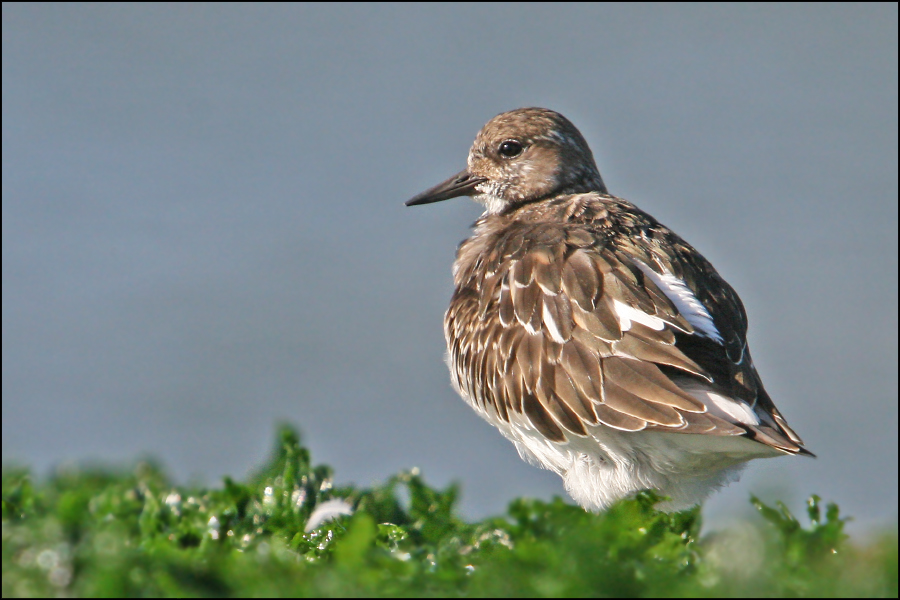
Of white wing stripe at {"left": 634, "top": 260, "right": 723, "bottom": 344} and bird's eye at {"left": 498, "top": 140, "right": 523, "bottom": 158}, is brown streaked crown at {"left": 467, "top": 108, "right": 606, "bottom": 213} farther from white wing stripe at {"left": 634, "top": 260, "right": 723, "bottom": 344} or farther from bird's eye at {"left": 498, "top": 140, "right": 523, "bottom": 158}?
white wing stripe at {"left": 634, "top": 260, "right": 723, "bottom": 344}

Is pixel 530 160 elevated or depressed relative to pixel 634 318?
elevated

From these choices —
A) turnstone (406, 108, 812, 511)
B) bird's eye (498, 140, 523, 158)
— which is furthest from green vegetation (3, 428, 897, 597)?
bird's eye (498, 140, 523, 158)

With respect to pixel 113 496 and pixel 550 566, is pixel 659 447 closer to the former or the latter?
pixel 550 566

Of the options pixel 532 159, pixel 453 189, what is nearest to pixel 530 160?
pixel 532 159

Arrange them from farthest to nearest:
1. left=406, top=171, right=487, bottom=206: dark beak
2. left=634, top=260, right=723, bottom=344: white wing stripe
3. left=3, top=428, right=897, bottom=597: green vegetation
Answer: left=406, top=171, right=487, bottom=206: dark beak
left=634, top=260, right=723, bottom=344: white wing stripe
left=3, top=428, right=897, bottom=597: green vegetation

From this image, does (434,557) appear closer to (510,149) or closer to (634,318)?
(634,318)

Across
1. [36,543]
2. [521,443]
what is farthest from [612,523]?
[521,443]
